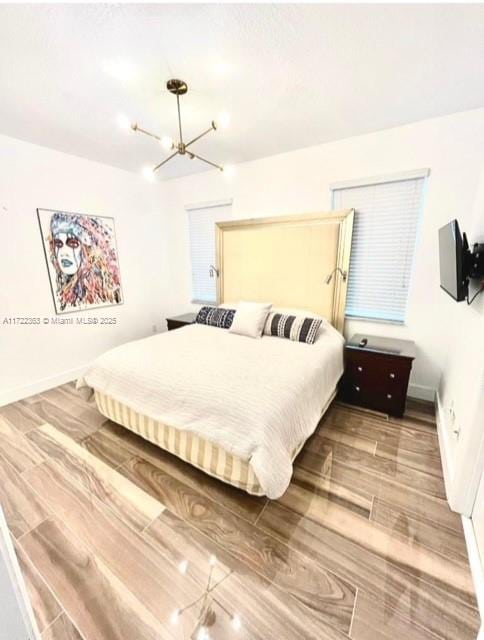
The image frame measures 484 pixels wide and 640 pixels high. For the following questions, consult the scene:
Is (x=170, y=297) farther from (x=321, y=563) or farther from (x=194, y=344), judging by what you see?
(x=321, y=563)

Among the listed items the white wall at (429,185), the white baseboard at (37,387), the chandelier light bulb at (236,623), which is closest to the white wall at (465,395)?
the white wall at (429,185)

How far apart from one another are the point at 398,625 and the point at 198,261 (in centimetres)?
378

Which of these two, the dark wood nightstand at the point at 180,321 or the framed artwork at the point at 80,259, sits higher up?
the framed artwork at the point at 80,259

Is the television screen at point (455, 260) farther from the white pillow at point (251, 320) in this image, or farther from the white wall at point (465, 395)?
the white pillow at point (251, 320)

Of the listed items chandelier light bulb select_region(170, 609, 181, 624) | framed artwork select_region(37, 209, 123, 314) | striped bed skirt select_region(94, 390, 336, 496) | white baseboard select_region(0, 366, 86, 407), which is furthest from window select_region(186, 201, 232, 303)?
chandelier light bulb select_region(170, 609, 181, 624)

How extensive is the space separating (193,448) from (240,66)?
245 cm

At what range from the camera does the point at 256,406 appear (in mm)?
1476

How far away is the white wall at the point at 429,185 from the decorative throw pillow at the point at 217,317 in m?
1.28

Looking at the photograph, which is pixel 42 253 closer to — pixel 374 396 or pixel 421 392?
pixel 374 396

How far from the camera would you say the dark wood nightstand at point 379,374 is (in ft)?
7.35

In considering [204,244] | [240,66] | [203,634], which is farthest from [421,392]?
[204,244]

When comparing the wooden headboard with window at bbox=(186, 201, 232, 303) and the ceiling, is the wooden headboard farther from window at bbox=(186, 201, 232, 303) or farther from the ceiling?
the ceiling

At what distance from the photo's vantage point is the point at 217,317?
3070mm

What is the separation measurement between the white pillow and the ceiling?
66.7 inches
